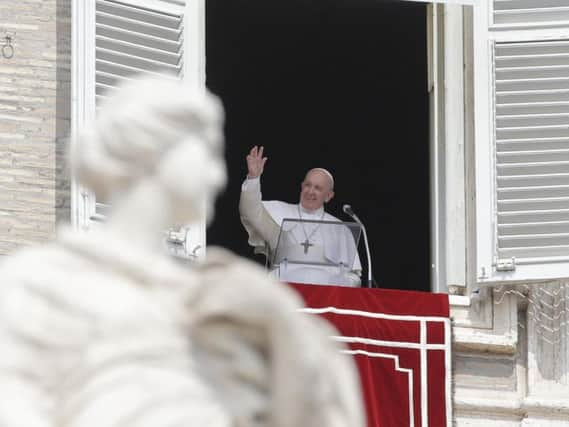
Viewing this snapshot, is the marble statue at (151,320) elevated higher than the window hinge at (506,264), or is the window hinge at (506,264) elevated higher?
the window hinge at (506,264)

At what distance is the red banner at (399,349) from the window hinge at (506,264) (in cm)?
45

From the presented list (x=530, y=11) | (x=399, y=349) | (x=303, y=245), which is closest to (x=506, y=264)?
(x=399, y=349)

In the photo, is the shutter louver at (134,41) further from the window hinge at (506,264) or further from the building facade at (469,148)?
the window hinge at (506,264)

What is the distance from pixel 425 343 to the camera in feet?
48.5

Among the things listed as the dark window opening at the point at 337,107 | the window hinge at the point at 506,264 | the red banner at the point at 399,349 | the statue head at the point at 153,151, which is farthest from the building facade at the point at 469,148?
the statue head at the point at 153,151

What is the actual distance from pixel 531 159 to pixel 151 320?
971 centimetres

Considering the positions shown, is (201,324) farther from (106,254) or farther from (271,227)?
(271,227)

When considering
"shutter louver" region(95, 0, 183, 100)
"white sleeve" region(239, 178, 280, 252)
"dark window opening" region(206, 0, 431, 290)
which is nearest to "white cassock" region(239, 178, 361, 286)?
"white sleeve" region(239, 178, 280, 252)

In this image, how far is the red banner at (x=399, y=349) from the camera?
1471 centimetres

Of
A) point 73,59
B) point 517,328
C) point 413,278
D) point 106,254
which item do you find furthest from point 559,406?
point 106,254

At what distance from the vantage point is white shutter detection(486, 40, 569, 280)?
14547 millimetres

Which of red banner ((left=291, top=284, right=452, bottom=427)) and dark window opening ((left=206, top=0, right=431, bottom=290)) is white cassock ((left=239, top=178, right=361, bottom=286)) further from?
dark window opening ((left=206, top=0, right=431, bottom=290))

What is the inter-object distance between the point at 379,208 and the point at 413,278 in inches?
35.1

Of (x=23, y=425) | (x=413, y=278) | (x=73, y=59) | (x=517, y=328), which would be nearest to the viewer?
(x=23, y=425)
